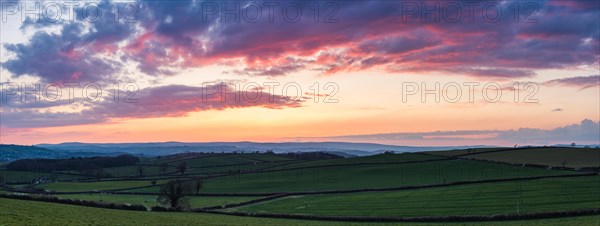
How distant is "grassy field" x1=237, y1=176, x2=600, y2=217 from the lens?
61469 millimetres

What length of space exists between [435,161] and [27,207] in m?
114

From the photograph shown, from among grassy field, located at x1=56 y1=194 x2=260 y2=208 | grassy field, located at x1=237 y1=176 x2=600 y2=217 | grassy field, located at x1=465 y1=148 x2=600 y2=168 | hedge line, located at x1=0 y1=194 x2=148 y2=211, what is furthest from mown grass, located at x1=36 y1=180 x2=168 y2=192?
grassy field, located at x1=465 y1=148 x2=600 y2=168

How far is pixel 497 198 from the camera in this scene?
71062mm

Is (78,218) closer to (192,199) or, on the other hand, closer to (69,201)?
(69,201)

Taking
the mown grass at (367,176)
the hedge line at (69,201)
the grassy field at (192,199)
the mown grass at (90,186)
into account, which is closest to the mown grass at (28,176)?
the mown grass at (90,186)

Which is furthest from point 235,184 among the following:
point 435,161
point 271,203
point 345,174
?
point 435,161

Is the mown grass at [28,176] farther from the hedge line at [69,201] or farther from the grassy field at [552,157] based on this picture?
the grassy field at [552,157]

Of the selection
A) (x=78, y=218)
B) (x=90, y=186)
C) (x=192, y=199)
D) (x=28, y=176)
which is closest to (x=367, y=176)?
(x=192, y=199)

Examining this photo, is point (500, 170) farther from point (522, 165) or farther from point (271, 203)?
point (271, 203)

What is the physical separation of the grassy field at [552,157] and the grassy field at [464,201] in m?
32.5

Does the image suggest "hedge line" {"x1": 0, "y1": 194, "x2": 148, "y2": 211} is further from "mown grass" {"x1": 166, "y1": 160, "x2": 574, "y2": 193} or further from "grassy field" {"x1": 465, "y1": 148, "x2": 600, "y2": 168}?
"grassy field" {"x1": 465, "y1": 148, "x2": 600, "y2": 168}

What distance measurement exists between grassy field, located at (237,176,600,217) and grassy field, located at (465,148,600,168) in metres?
32.5

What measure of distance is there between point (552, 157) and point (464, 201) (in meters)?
80.2

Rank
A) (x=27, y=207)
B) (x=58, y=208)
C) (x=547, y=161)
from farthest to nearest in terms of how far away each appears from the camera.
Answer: (x=547, y=161)
(x=58, y=208)
(x=27, y=207)
